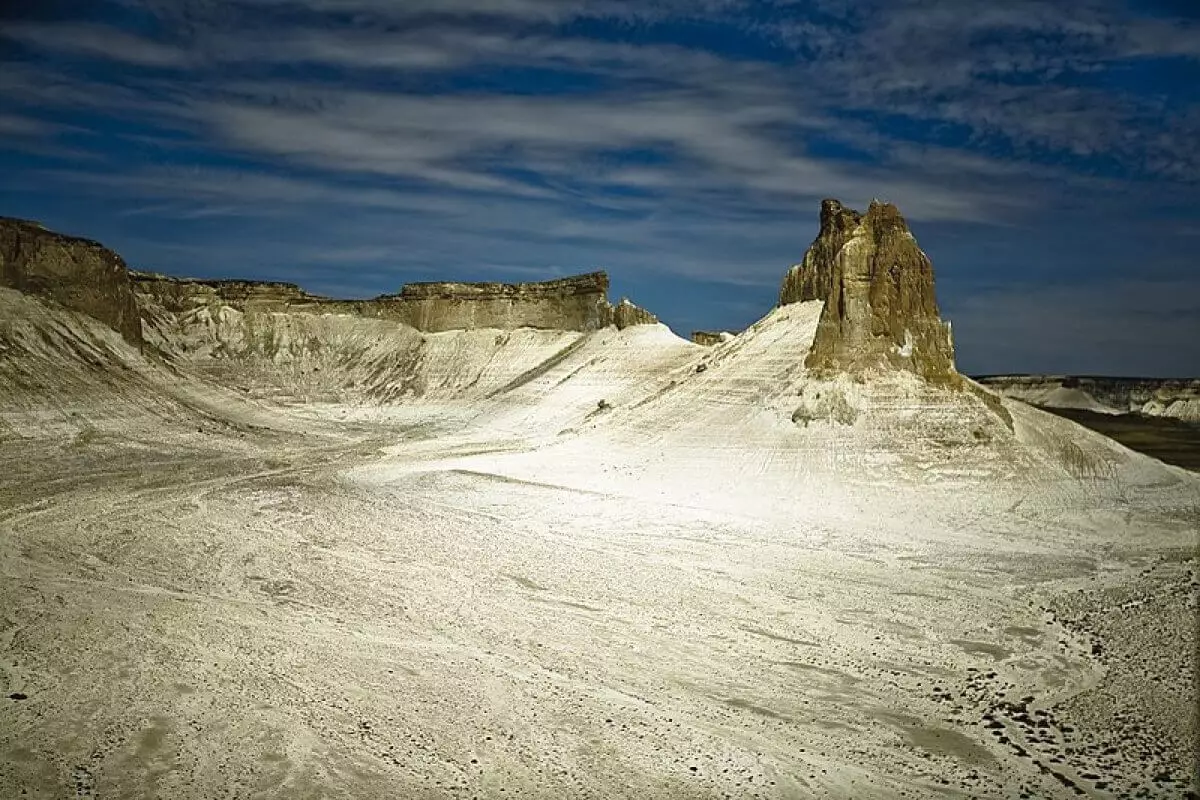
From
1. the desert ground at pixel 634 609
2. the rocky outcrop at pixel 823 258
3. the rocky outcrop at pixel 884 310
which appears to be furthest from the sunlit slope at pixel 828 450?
the rocky outcrop at pixel 823 258

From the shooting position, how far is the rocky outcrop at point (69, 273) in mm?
34844

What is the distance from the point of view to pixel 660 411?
2834 cm

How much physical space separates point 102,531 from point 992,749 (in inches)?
609

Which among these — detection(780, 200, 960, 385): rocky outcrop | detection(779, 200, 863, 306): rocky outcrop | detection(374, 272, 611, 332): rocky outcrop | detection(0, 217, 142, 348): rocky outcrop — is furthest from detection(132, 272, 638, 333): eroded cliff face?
detection(780, 200, 960, 385): rocky outcrop

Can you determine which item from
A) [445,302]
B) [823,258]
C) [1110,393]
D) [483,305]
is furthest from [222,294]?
[1110,393]

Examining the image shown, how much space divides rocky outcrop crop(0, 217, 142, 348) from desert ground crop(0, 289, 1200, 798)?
8.77 meters

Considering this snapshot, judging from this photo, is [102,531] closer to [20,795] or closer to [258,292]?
[20,795]

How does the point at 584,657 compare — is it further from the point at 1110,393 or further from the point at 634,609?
the point at 1110,393

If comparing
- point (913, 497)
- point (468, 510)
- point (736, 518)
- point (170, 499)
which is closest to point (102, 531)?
point (170, 499)

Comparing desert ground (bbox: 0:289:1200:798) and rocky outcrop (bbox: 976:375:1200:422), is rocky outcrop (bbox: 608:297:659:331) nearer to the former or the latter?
desert ground (bbox: 0:289:1200:798)

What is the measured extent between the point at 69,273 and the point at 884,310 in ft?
111

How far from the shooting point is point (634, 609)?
11.9 m

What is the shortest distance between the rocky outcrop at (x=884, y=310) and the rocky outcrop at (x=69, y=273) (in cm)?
3167

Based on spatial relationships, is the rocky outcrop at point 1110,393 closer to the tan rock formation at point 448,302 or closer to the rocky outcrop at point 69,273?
the tan rock formation at point 448,302
